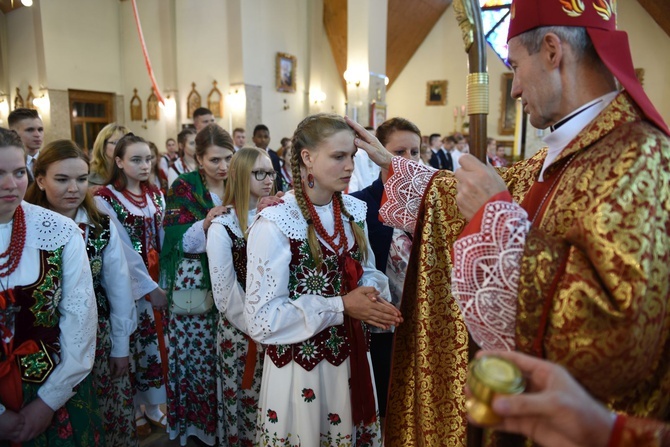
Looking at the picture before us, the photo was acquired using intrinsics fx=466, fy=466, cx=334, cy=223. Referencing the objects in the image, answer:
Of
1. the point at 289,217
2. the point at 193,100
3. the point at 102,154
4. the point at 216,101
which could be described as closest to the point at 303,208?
the point at 289,217

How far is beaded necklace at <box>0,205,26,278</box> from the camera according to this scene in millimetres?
1665

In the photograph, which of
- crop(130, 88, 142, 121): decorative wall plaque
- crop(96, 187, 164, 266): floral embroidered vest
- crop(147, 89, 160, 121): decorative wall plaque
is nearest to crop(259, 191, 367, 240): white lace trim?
crop(96, 187, 164, 266): floral embroidered vest

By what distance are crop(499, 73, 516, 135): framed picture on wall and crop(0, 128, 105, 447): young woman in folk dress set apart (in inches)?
602

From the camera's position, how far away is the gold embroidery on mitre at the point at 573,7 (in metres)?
1.09

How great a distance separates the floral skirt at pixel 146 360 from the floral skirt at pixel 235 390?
0.66 m

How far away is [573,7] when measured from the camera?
1.10m

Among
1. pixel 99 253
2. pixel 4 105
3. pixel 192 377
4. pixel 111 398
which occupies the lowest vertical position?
pixel 192 377

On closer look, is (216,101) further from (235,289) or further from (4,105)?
(235,289)

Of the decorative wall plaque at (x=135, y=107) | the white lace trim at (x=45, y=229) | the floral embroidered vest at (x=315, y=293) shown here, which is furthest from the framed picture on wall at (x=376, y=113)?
the white lace trim at (x=45, y=229)

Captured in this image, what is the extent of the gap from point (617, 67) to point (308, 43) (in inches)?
531

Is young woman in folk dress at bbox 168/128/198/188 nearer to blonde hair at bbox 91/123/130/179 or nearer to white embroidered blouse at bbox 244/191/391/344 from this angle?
blonde hair at bbox 91/123/130/179

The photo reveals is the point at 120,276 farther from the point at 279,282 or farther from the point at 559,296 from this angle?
the point at 559,296

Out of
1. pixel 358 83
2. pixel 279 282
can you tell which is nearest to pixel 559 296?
pixel 279 282

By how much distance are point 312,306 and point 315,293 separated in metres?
0.10
